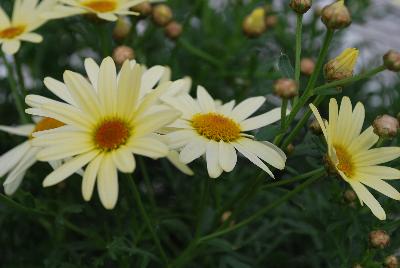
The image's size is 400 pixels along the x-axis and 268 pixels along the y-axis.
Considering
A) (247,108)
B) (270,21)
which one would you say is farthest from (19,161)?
(270,21)

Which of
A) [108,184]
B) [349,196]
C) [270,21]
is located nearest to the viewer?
[108,184]

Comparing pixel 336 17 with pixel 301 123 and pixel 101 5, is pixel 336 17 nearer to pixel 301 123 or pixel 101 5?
pixel 301 123

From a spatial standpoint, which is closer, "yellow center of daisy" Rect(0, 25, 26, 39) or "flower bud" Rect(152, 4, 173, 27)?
"yellow center of daisy" Rect(0, 25, 26, 39)

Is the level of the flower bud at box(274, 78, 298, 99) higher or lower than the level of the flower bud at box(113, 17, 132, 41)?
higher

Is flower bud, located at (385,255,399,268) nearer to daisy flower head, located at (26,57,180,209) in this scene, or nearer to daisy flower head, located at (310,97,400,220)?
daisy flower head, located at (310,97,400,220)

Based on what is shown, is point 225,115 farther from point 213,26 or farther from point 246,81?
point 213,26

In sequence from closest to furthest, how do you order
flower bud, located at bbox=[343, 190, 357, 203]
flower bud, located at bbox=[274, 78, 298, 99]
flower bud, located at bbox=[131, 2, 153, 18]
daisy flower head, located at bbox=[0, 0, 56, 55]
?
flower bud, located at bbox=[274, 78, 298, 99] → flower bud, located at bbox=[343, 190, 357, 203] → daisy flower head, located at bbox=[0, 0, 56, 55] → flower bud, located at bbox=[131, 2, 153, 18]

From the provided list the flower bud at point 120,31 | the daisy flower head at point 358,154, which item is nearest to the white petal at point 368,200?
the daisy flower head at point 358,154

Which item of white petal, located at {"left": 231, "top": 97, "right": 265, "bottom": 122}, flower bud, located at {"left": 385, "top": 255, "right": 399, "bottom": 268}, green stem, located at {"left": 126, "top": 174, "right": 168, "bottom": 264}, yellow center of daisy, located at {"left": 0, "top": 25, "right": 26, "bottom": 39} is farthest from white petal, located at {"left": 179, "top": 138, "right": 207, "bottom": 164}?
yellow center of daisy, located at {"left": 0, "top": 25, "right": 26, "bottom": 39}
